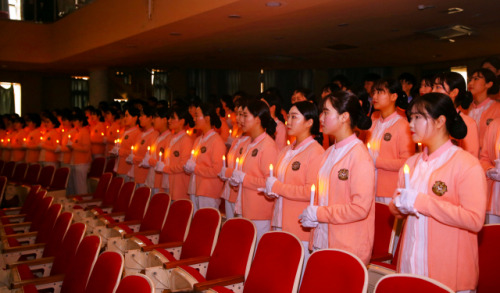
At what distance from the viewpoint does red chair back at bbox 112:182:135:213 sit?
4.95 metres

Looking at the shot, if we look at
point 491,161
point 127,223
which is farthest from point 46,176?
point 491,161

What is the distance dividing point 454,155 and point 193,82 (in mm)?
12600

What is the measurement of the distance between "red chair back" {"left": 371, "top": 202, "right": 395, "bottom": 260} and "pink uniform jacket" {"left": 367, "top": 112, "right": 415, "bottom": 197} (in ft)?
1.99

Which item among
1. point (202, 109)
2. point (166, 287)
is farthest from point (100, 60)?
point (166, 287)

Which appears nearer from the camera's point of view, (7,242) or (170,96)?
(7,242)

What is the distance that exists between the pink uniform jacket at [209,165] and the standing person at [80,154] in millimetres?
3958

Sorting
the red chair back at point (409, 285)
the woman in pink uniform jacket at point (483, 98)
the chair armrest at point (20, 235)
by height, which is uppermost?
the woman in pink uniform jacket at point (483, 98)

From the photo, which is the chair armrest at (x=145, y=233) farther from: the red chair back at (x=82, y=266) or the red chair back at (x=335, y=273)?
the red chair back at (x=335, y=273)

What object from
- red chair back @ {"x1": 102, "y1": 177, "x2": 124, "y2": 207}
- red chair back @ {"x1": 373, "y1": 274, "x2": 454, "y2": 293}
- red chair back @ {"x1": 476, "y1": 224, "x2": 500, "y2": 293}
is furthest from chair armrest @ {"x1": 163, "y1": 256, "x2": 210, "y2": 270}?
red chair back @ {"x1": 102, "y1": 177, "x2": 124, "y2": 207}

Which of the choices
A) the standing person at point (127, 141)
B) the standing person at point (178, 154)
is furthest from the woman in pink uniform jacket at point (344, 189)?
the standing person at point (127, 141)

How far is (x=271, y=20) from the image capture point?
6348 millimetres

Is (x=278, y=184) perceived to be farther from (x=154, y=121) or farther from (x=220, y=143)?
(x=154, y=121)

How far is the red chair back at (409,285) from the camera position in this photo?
65.1 inches

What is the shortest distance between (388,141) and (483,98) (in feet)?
2.83
